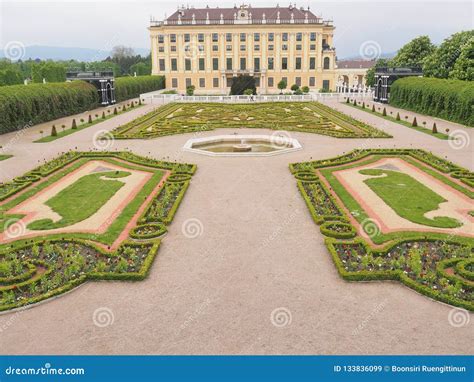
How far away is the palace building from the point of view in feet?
272

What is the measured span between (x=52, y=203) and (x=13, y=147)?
14.0 metres

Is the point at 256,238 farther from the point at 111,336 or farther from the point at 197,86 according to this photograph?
the point at 197,86

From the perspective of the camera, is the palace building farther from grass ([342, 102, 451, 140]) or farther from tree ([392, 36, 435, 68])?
grass ([342, 102, 451, 140])

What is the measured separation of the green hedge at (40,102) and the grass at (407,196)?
91.1ft

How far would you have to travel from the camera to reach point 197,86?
282 feet

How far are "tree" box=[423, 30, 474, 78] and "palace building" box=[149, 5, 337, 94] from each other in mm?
32574

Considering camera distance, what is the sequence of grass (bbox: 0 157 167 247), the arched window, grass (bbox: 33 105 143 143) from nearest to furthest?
grass (bbox: 0 157 167 247) < grass (bbox: 33 105 143 143) < the arched window

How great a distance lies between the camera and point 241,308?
32.4ft

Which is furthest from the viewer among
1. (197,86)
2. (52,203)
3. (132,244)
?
(197,86)

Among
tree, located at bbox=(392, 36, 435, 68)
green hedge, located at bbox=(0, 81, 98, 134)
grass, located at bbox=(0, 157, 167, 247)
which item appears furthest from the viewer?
tree, located at bbox=(392, 36, 435, 68)

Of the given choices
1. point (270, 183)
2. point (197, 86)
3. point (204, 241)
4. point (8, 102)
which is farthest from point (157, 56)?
point (204, 241)

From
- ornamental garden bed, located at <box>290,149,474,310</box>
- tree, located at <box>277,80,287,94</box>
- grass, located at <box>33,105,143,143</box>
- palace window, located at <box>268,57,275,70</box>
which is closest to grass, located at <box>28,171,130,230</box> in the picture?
ornamental garden bed, located at <box>290,149,474,310</box>

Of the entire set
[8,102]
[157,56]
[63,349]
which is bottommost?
[63,349]

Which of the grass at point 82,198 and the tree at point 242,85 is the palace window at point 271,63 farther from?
the grass at point 82,198
